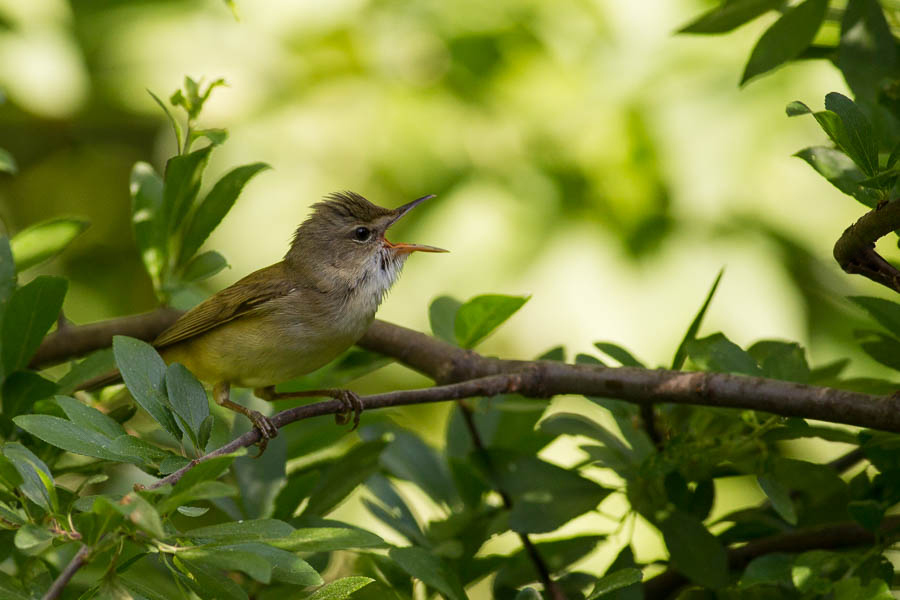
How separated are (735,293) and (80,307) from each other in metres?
3.48

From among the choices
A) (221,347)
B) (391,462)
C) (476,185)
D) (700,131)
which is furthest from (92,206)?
(391,462)

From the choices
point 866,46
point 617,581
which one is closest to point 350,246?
point 866,46

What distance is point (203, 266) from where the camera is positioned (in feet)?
8.70

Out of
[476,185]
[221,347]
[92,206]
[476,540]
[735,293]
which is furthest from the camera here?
[92,206]

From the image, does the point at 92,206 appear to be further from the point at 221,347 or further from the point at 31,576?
the point at 31,576

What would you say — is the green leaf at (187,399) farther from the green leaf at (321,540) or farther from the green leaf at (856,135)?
the green leaf at (856,135)

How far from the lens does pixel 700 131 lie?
4617 mm

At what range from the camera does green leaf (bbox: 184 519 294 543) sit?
59.8 inches

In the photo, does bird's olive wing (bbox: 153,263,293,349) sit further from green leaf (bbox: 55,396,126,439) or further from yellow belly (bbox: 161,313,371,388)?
green leaf (bbox: 55,396,126,439)

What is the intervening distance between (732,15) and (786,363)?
2.63 ft

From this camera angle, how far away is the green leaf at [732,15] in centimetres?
222

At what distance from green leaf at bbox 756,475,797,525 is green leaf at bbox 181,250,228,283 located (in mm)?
1480

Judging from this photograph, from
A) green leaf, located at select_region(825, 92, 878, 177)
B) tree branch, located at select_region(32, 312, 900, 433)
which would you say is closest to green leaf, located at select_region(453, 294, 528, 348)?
tree branch, located at select_region(32, 312, 900, 433)

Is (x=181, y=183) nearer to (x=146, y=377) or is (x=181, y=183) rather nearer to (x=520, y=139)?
(x=146, y=377)
